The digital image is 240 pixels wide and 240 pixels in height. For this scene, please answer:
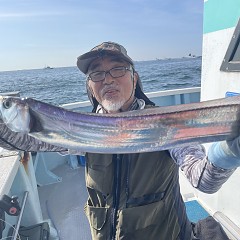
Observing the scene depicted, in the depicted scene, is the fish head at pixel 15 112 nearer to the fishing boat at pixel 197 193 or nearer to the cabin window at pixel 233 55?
the fishing boat at pixel 197 193

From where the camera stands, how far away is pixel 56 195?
17.9 feet

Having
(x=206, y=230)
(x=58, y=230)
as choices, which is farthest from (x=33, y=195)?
(x=206, y=230)

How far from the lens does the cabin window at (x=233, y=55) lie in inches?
123

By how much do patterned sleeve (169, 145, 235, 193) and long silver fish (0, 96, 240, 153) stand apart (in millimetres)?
293

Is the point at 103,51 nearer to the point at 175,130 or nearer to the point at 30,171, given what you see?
the point at 175,130

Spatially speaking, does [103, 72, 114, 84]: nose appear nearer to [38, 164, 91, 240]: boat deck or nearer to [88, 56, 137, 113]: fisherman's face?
[88, 56, 137, 113]: fisherman's face

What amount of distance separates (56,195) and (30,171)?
160 cm

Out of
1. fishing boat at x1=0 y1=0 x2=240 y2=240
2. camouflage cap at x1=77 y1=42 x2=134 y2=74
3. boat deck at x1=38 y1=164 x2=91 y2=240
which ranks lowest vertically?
boat deck at x1=38 y1=164 x2=91 y2=240

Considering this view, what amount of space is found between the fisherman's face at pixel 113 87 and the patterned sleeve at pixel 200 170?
720 millimetres

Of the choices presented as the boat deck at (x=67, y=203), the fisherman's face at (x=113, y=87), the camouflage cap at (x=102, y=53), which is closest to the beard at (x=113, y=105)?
the fisherman's face at (x=113, y=87)

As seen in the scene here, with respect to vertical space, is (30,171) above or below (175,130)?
below

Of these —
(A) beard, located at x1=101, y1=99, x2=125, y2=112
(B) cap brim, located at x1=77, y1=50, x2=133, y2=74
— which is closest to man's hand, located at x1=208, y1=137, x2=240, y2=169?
(A) beard, located at x1=101, y1=99, x2=125, y2=112

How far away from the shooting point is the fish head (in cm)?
163

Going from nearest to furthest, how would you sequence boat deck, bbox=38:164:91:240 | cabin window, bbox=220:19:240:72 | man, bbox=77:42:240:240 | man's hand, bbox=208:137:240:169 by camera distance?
man's hand, bbox=208:137:240:169
man, bbox=77:42:240:240
cabin window, bbox=220:19:240:72
boat deck, bbox=38:164:91:240
